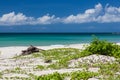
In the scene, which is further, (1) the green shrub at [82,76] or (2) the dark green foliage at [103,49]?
(2) the dark green foliage at [103,49]

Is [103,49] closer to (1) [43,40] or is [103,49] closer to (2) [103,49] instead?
(2) [103,49]

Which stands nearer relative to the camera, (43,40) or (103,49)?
(103,49)

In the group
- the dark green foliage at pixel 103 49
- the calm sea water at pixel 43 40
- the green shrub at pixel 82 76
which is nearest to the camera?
the green shrub at pixel 82 76

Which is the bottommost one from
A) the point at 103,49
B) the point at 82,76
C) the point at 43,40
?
the point at 82,76

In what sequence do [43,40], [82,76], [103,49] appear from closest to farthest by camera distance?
[82,76] → [103,49] → [43,40]

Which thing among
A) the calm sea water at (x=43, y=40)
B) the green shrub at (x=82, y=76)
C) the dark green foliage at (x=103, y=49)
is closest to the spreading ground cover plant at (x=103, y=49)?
the dark green foliage at (x=103, y=49)

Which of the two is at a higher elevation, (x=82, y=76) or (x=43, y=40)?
(x=43, y=40)

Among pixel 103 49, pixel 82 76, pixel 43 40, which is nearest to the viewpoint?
pixel 82 76

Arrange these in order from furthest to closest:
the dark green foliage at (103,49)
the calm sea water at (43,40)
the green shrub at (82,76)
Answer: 1. the calm sea water at (43,40)
2. the dark green foliage at (103,49)
3. the green shrub at (82,76)

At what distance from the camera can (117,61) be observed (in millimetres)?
22156

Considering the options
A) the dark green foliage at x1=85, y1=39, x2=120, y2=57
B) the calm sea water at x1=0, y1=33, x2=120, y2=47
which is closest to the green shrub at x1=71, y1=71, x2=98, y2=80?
the dark green foliage at x1=85, y1=39, x2=120, y2=57

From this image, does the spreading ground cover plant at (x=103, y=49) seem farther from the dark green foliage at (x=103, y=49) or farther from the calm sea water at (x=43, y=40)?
the calm sea water at (x=43, y=40)

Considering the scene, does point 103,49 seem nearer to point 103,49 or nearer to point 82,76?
point 103,49

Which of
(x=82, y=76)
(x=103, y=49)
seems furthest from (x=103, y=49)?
(x=82, y=76)
